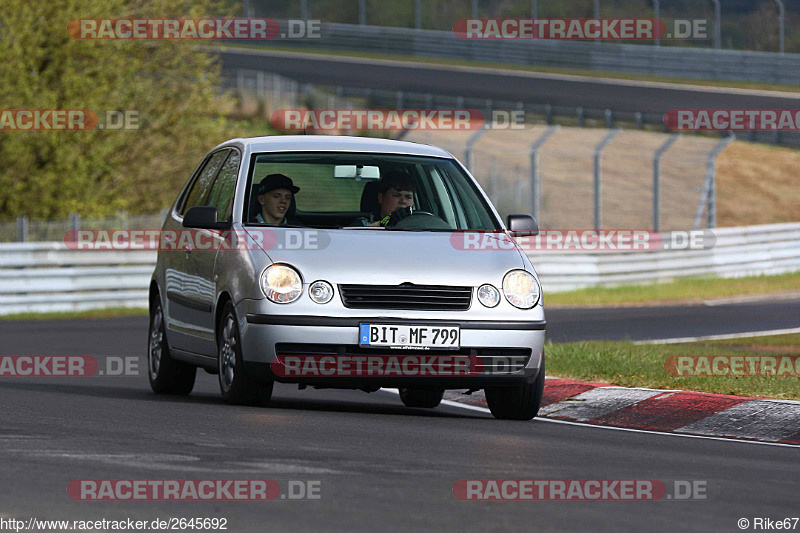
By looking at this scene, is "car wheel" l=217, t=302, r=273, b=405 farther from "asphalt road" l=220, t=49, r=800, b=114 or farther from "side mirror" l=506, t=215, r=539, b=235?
"asphalt road" l=220, t=49, r=800, b=114

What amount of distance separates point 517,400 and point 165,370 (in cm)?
279

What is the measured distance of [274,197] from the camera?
10.4m

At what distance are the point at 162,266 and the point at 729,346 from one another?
7550 millimetres

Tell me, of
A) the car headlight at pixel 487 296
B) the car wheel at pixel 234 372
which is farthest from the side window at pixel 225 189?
the car headlight at pixel 487 296

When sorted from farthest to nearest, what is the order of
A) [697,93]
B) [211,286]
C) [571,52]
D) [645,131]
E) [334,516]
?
[571,52] < [697,93] < [645,131] < [211,286] < [334,516]

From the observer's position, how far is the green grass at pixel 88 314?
23.1m

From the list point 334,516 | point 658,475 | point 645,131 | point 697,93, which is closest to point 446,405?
point 658,475

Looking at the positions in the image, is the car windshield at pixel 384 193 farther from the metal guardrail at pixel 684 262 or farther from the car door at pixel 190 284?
the metal guardrail at pixel 684 262

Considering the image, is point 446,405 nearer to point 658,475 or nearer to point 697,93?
point 658,475

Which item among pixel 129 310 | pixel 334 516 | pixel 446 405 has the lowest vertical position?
pixel 129 310

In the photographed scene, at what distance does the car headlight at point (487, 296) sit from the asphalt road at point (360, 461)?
29.2 inches

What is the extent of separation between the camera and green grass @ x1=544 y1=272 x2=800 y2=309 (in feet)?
85.5

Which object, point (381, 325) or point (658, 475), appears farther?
point (381, 325)

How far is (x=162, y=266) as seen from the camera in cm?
1179
